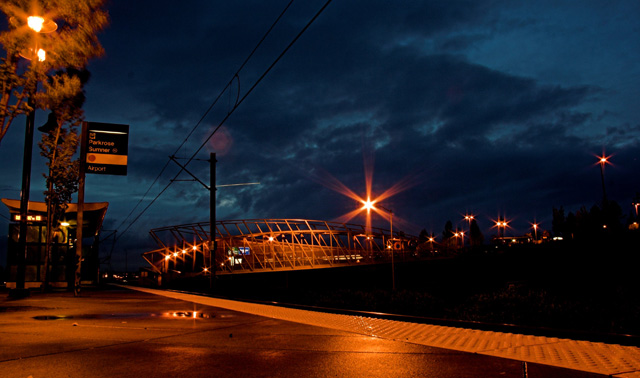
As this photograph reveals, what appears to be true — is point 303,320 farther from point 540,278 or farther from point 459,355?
point 540,278

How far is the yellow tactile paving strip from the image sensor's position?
21.0ft

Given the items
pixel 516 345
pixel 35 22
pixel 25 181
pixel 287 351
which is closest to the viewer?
pixel 287 351

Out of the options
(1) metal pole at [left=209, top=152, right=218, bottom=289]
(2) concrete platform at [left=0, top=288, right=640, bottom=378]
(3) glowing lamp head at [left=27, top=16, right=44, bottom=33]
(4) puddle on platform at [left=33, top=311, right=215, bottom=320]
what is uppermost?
(3) glowing lamp head at [left=27, top=16, right=44, bottom=33]

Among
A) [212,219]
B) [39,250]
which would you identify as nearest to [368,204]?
[212,219]

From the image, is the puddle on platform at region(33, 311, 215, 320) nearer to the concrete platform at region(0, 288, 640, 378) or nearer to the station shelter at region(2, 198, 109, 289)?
the concrete platform at region(0, 288, 640, 378)

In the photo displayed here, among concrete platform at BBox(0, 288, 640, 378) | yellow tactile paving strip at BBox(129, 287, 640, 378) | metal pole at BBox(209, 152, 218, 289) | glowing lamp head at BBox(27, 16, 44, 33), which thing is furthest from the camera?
metal pole at BBox(209, 152, 218, 289)

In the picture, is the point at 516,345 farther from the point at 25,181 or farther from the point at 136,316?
the point at 25,181

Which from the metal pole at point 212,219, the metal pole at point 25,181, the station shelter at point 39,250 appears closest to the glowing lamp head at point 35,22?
the metal pole at point 25,181

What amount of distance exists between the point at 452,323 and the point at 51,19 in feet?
A: 38.1

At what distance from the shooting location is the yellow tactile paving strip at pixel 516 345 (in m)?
6.40

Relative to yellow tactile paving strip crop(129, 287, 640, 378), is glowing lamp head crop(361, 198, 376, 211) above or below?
above

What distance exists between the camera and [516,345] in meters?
7.95

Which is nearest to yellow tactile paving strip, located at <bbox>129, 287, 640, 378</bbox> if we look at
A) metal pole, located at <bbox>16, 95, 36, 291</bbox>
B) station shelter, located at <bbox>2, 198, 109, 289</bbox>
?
metal pole, located at <bbox>16, 95, 36, 291</bbox>

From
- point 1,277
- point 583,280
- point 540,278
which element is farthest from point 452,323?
point 1,277
